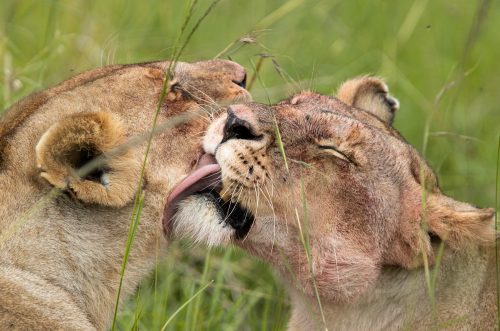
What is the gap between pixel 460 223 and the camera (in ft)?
11.8

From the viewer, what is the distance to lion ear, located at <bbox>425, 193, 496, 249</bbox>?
3574mm

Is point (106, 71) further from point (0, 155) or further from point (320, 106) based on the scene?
point (320, 106)

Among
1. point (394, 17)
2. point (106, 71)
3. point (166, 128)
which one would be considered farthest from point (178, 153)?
point (394, 17)

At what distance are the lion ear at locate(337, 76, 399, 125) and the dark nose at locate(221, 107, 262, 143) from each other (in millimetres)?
867

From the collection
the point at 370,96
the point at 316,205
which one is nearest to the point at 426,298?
the point at 316,205

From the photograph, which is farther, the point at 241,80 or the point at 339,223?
the point at 241,80

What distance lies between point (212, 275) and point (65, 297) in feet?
6.69

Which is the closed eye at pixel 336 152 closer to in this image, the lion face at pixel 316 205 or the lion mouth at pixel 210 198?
the lion face at pixel 316 205

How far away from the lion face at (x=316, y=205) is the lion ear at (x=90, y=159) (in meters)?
0.23

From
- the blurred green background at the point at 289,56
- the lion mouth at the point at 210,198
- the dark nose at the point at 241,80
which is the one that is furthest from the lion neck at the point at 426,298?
the blurred green background at the point at 289,56

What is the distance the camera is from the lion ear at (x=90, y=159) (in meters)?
3.38

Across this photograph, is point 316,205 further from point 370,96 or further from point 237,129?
point 370,96

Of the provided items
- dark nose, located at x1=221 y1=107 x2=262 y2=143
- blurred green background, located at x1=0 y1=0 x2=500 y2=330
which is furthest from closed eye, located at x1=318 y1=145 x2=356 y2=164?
blurred green background, located at x1=0 y1=0 x2=500 y2=330

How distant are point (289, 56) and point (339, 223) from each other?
1975mm
